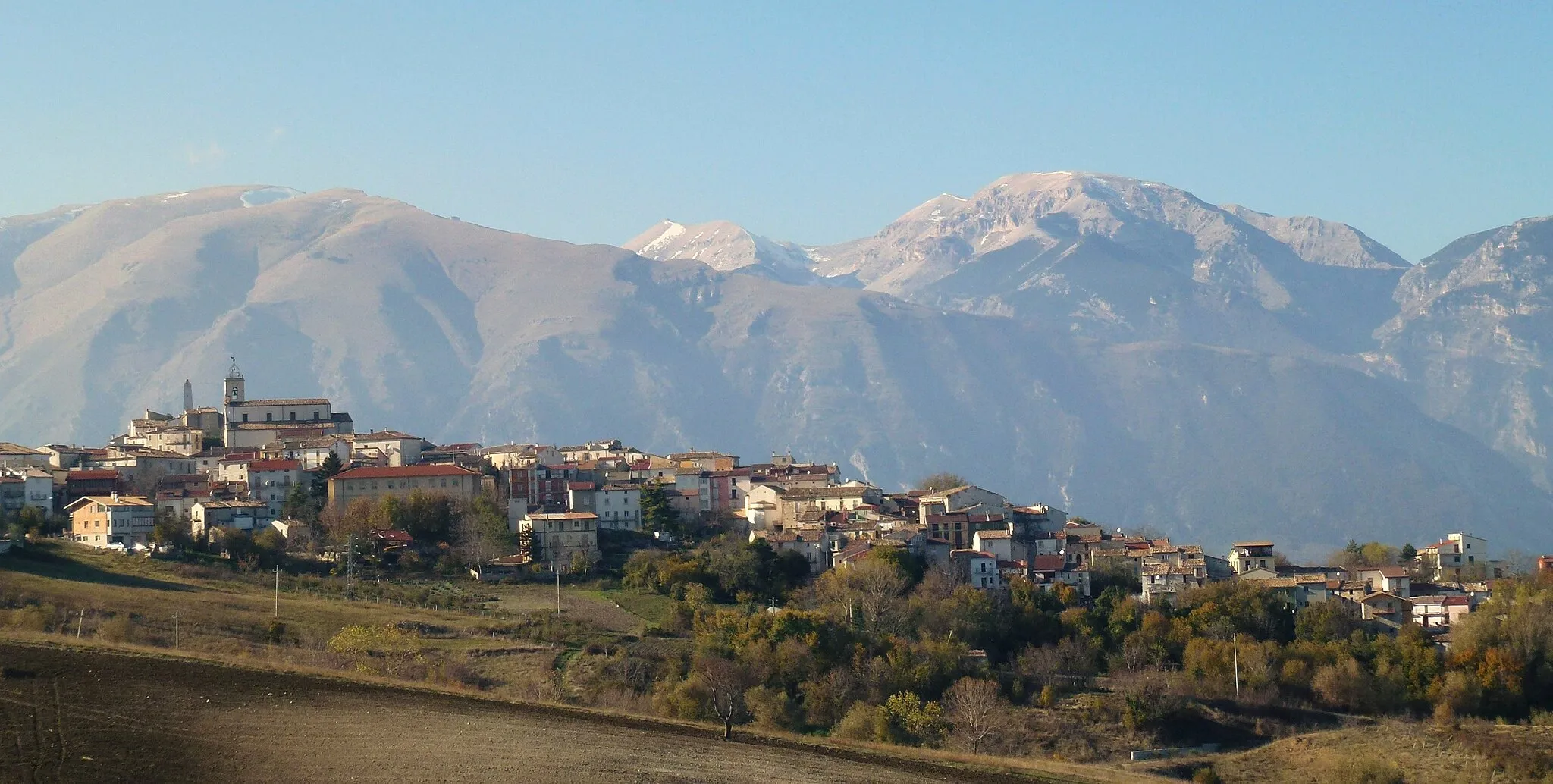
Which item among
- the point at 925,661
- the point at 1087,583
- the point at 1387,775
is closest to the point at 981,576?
the point at 1087,583

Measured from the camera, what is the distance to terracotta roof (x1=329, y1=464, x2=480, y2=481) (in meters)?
89.1

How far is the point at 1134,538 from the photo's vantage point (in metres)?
98.8

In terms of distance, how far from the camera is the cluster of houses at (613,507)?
82438mm

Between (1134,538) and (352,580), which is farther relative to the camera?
(1134,538)

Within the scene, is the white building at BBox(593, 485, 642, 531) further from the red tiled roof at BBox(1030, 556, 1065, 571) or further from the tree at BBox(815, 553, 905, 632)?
the red tiled roof at BBox(1030, 556, 1065, 571)

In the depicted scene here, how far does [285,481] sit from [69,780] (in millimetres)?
55954

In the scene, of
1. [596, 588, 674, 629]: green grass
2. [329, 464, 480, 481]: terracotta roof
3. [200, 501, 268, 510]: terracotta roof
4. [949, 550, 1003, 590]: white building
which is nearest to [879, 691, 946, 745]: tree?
[596, 588, 674, 629]: green grass

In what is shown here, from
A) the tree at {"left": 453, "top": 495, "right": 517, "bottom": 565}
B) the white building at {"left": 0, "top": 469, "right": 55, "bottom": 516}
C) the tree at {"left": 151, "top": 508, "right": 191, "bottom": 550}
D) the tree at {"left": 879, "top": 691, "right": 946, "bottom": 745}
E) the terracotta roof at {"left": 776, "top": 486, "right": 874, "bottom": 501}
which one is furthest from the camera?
the terracotta roof at {"left": 776, "top": 486, "right": 874, "bottom": 501}

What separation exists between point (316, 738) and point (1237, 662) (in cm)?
3724

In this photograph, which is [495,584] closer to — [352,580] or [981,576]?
[352,580]

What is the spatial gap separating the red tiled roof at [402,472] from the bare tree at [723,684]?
93.5 ft

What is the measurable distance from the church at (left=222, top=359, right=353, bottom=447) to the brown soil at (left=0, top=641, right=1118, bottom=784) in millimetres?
57733

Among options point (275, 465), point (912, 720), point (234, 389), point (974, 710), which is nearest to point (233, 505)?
point (275, 465)

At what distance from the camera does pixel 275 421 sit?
10881cm
